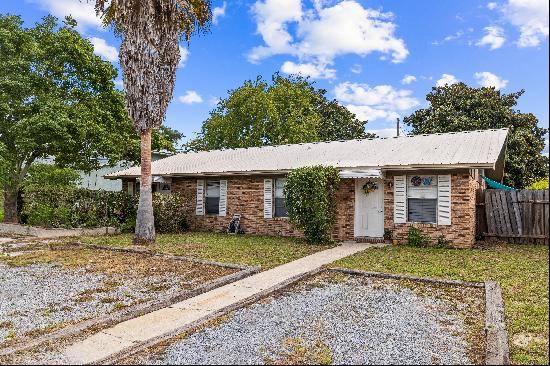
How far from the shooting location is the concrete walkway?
13.7 ft

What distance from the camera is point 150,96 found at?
1173 cm

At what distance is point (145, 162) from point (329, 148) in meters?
7.60

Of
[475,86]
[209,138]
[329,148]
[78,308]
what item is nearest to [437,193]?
[329,148]

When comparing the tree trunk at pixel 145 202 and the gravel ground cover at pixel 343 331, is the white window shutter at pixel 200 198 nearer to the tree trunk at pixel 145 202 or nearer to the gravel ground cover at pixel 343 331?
the tree trunk at pixel 145 202

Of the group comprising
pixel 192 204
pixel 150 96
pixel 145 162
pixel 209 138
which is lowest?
pixel 192 204

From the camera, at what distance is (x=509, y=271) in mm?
8266

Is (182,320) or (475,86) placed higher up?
(475,86)

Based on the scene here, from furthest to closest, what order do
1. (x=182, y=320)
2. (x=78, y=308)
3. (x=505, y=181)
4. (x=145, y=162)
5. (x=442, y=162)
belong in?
(x=505, y=181)
(x=145, y=162)
(x=442, y=162)
(x=78, y=308)
(x=182, y=320)

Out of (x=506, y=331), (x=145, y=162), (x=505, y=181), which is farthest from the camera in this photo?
(x=505, y=181)

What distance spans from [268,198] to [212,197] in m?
2.77

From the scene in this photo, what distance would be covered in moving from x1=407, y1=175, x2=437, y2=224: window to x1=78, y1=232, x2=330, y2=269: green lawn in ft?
9.84

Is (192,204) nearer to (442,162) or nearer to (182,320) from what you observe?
(442,162)

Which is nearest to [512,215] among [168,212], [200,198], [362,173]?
[362,173]

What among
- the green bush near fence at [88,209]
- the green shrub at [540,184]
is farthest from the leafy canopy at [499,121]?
the green bush near fence at [88,209]
